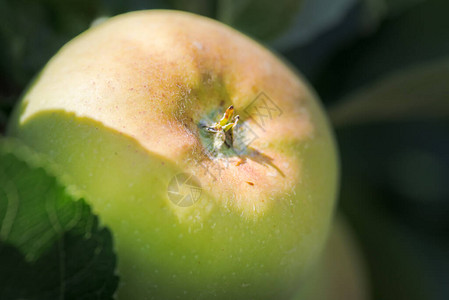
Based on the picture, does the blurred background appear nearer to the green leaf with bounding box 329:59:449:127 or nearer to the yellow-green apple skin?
the green leaf with bounding box 329:59:449:127

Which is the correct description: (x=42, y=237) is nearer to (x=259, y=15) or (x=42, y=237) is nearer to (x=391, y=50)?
(x=259, y=15)

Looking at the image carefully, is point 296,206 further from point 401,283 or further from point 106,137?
point 401,283

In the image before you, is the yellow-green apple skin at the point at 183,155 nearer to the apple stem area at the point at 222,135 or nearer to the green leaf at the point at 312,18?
the apple stem area at the point at 222,135

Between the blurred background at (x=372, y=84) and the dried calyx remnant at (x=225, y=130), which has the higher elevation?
the blurred background at (x=372, y=84)

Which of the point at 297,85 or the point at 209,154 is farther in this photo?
the point at 297,85

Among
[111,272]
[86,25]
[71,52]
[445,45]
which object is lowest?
[111,272]

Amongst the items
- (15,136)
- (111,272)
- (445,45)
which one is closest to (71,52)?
(15,136)
